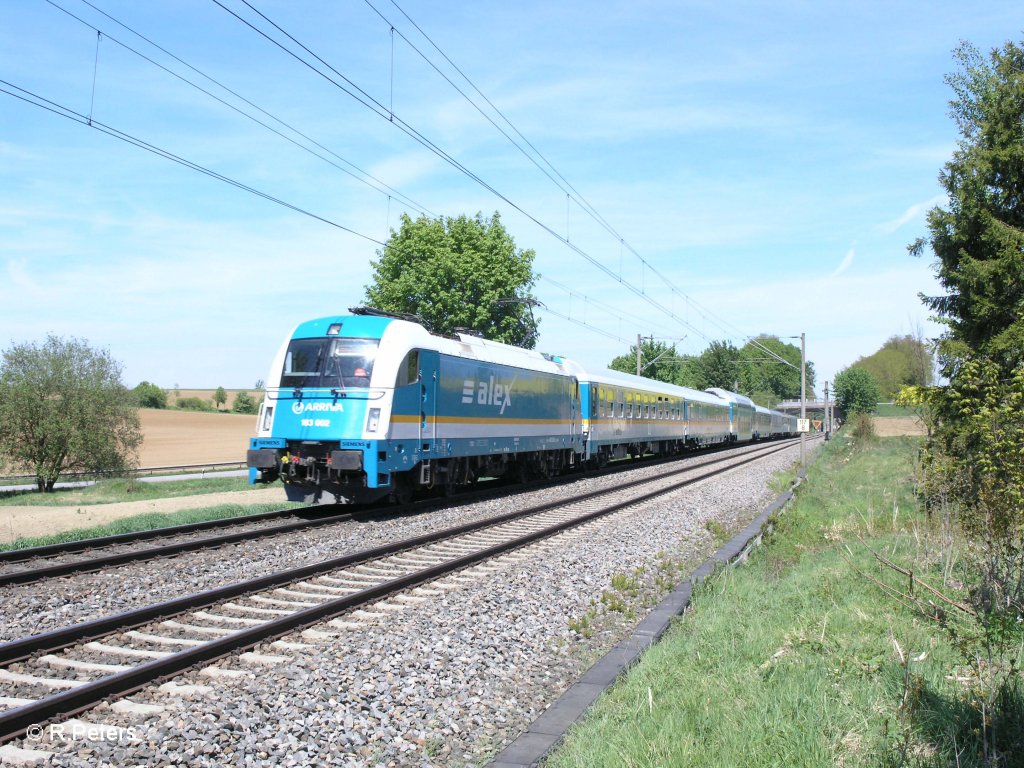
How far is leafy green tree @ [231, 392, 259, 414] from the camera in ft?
352

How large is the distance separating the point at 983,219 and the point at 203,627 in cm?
1332

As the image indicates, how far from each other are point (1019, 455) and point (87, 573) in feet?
29.6

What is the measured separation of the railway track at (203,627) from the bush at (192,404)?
104157mm

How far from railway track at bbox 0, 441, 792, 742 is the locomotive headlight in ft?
8.41

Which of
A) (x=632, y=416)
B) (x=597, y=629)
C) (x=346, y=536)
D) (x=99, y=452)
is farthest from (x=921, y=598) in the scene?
(x=99, y=452)

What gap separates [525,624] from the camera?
754cm

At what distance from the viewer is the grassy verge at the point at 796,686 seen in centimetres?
425

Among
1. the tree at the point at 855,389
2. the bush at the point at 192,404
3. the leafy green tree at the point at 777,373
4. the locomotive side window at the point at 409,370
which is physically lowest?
the locomotive side window at the point at 409,370

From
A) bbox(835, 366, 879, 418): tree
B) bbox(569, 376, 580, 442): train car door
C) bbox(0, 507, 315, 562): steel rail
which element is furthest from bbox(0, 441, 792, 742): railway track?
bbox(835, 366, 879, 418): tree

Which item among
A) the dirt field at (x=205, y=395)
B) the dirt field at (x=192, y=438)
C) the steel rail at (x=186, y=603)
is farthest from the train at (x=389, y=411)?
the dirt field at (x=205, y=395)

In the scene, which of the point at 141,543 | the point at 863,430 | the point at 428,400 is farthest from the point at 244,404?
the point at 141,543

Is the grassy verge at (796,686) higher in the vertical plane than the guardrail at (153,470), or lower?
higher

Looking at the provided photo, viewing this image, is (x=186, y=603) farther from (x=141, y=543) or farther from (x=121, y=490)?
(x=121, y=490)

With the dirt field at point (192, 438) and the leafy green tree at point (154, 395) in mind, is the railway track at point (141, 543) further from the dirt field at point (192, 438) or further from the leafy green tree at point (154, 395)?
the leafy green tree at point (154, 395)
